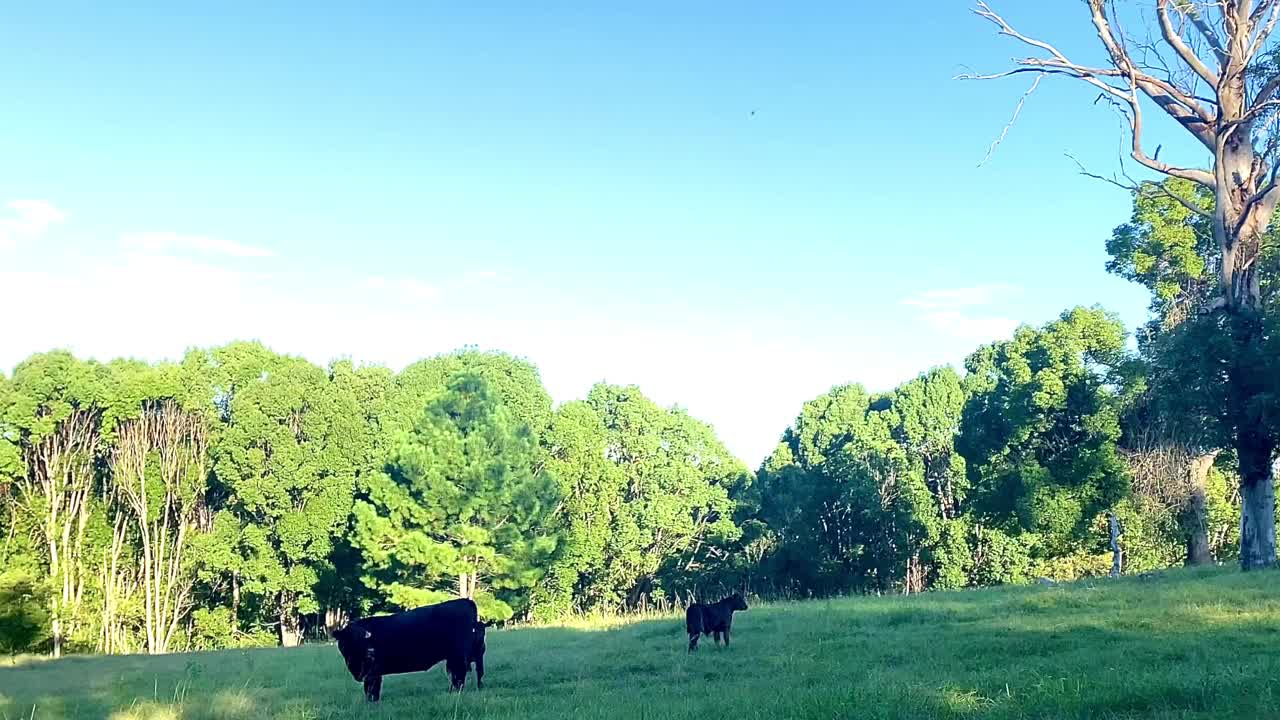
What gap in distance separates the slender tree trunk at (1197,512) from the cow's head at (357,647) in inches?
1035

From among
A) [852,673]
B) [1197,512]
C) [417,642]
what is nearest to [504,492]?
[417,642]

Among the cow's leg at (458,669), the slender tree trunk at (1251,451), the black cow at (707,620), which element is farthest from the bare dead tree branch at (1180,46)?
the cow's leg at (458,669)

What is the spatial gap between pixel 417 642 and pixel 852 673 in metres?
6.05

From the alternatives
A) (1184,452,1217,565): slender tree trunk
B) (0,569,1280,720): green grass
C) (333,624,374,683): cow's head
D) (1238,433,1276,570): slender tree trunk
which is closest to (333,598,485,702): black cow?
(333,624,374,683): cow's head

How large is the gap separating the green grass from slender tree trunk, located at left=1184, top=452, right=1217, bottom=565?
10.5 m

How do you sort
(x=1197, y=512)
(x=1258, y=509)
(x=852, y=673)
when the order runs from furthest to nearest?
(x=1197, y=512) < (x=1258, y=509) < (x=852, y=673)

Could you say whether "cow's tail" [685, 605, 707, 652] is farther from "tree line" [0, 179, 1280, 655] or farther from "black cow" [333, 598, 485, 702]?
"tree line" [0, 179, 1280, 655]

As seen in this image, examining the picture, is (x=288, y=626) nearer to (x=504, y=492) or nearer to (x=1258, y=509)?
(x=504, y=492)

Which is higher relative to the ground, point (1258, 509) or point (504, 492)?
point (504, 492)

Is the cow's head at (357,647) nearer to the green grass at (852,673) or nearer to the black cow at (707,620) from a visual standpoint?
the green grass at (852,673)

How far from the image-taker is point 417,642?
43.2 feet

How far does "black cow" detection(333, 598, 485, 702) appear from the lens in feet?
42.2

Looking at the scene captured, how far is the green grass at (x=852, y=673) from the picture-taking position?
27.6ft

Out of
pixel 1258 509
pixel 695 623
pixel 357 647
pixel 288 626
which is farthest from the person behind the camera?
pixel 288 626
